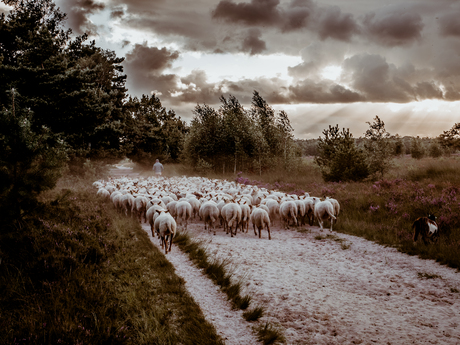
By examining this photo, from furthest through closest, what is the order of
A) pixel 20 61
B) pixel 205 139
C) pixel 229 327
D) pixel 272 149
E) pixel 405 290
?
1. pixel 205 139
2. pixel 272 149
3. pixel 20 61
4. pixel 405 290
5. pixel 229 327

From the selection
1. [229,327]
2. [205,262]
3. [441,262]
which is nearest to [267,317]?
[229,327]

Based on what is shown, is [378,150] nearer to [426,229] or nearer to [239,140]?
[426,229]

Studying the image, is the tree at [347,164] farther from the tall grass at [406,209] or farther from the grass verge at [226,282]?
the grass verge at [226,282]

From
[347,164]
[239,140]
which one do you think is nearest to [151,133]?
[239,140]

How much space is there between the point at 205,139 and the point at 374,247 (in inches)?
1278

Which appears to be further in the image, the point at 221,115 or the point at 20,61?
the point at 221,115

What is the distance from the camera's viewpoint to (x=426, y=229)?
905cm

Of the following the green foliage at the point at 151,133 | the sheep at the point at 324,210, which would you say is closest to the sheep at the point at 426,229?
the sheep at the point at 324,210

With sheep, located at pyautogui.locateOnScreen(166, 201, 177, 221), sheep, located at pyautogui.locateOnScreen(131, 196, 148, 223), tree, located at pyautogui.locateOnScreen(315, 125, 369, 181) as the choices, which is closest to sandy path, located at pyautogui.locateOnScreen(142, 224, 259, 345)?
sheep, located at pyautogui.locateOnScreen(166, 201, 177, 221)

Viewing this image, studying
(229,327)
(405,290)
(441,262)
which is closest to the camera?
(229,327)

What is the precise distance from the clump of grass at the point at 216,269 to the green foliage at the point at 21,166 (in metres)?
4.39

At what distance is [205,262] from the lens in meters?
8.06

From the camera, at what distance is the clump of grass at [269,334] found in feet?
15.0

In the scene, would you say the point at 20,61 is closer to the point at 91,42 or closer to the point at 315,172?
the point at 91,42
